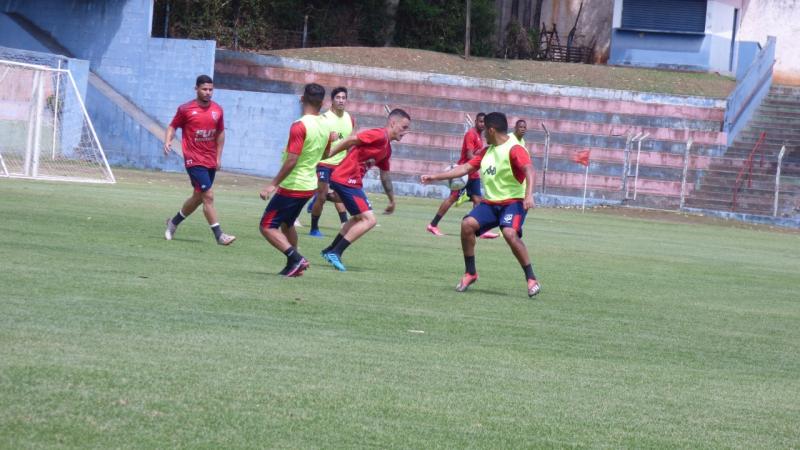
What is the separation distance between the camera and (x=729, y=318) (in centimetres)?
1199

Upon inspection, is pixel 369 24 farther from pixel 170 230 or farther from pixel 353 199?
pixel 353 199

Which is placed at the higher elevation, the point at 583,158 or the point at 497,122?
the point at 497,122

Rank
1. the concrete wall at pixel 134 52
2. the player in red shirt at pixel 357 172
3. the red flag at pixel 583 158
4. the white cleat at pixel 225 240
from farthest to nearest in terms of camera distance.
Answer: the concrete wall at pixel 134 52 → the red flag at pixel 583 158 → the white cleat at pixel 225 240 → the player in red shirt at pixel 357 172

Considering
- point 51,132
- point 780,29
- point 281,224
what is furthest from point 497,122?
point 780,29

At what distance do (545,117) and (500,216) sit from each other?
26.8 metres

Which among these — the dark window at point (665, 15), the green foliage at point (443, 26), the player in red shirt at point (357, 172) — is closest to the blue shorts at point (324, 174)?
the player in red shirt at point (357, 172)

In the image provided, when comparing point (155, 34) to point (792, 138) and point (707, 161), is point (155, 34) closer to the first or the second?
point (707, 161)

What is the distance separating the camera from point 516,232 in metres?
12.5

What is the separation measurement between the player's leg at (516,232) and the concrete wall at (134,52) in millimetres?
25717

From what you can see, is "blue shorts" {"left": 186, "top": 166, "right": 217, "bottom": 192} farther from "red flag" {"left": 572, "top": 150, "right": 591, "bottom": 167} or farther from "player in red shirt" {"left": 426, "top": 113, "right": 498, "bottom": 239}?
"red flag" {"left": 572, "top": 150, "right": 591, "bottom": 167}

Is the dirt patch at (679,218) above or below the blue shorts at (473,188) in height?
below

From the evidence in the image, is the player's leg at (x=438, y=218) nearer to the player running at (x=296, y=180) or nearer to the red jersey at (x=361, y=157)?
the red jersey at (x=361, y=157)

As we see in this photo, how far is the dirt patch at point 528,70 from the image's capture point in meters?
41.7

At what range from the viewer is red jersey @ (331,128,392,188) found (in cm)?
1412
